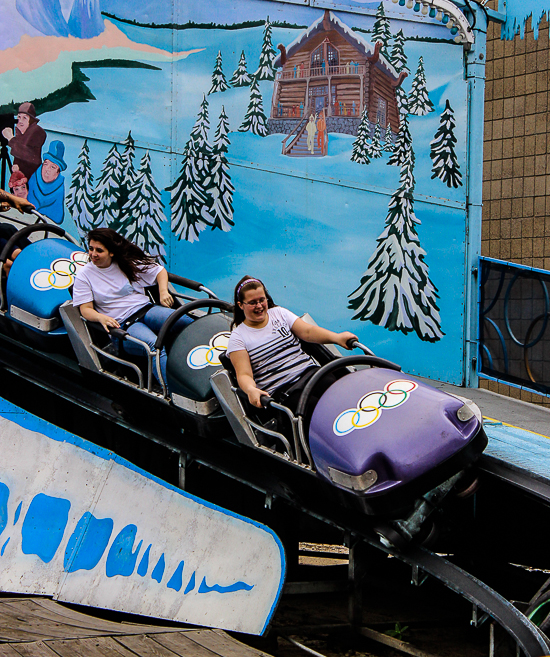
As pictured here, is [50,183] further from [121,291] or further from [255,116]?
[121,291]

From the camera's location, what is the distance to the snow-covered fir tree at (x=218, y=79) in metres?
6.27

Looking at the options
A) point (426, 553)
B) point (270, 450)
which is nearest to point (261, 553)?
point (270, 450)

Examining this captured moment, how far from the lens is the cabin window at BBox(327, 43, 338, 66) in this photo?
657 cm

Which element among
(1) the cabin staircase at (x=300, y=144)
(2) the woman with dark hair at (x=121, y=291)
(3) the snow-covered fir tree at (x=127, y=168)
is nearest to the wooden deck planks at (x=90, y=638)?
(2) the woman with dark hair at (x=121, y=291)

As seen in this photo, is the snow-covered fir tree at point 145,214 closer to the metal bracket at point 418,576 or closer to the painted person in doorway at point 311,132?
the painted person in doorway at point 311,132

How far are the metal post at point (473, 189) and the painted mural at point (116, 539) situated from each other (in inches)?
130

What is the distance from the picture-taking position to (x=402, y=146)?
21.9ft

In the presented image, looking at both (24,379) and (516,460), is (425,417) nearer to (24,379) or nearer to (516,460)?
(516,460)

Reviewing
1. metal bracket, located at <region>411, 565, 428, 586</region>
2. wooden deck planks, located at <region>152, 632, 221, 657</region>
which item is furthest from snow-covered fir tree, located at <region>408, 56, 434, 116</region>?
wooden deck planks, located at <region>152, 632, 221, 657</region>

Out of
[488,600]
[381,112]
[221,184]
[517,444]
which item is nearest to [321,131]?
[381,112]

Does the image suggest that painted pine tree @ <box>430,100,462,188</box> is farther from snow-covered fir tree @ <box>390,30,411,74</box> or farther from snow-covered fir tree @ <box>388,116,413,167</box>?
snow-covered fir tree @ <box>390,30,411,74</box>

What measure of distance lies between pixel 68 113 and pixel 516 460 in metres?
4.20

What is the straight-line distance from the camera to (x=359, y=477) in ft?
10.1

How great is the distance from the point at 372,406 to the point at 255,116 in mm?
3838
